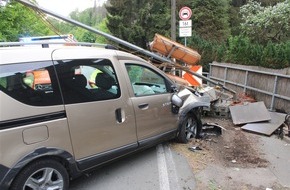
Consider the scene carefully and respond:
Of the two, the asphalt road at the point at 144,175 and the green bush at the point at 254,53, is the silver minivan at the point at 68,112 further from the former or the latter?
the green bush at the point at 254,53

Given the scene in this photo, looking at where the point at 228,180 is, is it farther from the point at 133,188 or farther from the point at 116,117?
the point at 116,117

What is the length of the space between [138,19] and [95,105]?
18.9 meters

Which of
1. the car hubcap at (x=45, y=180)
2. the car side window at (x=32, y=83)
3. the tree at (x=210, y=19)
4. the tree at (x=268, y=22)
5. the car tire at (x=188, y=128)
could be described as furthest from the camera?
the tree at (x=210, y=19)

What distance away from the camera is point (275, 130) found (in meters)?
7.35

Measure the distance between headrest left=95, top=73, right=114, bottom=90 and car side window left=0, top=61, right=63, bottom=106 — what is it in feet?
2.63

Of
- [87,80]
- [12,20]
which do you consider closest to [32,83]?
[87,80]

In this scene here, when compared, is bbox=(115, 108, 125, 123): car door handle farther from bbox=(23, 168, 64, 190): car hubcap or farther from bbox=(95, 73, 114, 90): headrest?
bbox=(23, 168, 64, 190): car hubcap

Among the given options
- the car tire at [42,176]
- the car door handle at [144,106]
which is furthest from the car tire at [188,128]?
the car tire at [42,176]

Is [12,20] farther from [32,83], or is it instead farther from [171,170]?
[171,170]

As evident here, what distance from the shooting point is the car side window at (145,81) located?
16.2 feet

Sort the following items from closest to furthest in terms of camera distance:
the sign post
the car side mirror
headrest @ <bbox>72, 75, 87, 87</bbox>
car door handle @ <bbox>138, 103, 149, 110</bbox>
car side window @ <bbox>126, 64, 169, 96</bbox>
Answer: headrest @ <bbox>72, 75, 87, 87</bbox> < car door handle @ <bbox>138, 103, 149, 110</bbox> < car side window @ <bbox>126, 64, 169, 96</bbox> < the car side mirror < the sign post

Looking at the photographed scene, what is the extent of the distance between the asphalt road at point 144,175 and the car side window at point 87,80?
1.28 meters

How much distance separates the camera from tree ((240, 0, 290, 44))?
1415cm

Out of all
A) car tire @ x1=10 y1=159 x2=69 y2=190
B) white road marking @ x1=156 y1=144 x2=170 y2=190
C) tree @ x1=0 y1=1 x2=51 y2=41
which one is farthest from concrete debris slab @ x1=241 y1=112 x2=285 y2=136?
tree @ x1=0 y1=1 x2=51 y2=41
